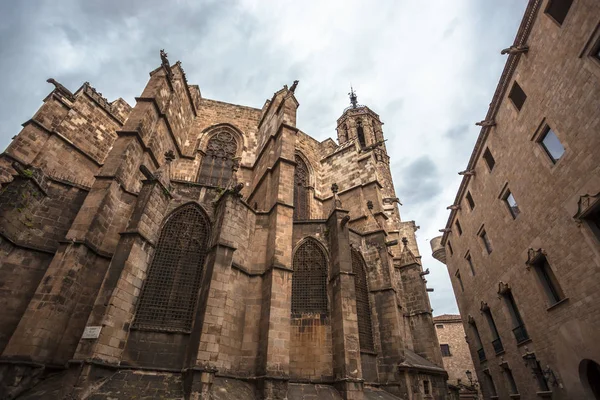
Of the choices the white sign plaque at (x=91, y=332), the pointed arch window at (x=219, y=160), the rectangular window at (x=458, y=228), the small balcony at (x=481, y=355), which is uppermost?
the pointed arch window at (x=219, y=160)

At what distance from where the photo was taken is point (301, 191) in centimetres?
1630

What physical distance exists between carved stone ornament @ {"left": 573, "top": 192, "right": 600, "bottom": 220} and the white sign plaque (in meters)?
11.6

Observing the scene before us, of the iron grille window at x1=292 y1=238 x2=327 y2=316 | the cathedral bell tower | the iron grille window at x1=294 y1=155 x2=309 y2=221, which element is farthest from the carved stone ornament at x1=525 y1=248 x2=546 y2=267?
the cathedral bell tower

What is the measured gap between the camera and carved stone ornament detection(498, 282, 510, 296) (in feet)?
36.0

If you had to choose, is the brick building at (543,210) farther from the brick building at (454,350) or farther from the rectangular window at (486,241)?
the brick building at (454,350)

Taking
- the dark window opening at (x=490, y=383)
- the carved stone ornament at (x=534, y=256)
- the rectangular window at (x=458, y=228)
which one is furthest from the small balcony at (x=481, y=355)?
the carved stone ornament at (x=534, y=256)

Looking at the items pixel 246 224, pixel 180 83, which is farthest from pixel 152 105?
pixel 246 224

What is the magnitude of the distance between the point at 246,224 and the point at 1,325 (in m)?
6.64

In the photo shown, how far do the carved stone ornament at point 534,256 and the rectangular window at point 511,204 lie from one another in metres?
1.47

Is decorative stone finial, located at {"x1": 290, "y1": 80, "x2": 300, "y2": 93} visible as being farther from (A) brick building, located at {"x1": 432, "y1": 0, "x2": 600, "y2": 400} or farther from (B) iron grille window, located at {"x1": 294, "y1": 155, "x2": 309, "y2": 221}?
(A) brick building, located at {"x1": 432, "y1": 0, "x2": 600, "y2": 400}

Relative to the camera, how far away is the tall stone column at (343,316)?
812cm

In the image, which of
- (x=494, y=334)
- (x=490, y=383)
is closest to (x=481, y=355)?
(x=490, y=383)

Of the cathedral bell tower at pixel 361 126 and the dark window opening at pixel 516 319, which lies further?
the cathedral bell tower at pixel 361 126

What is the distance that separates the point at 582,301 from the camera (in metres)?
7.19
